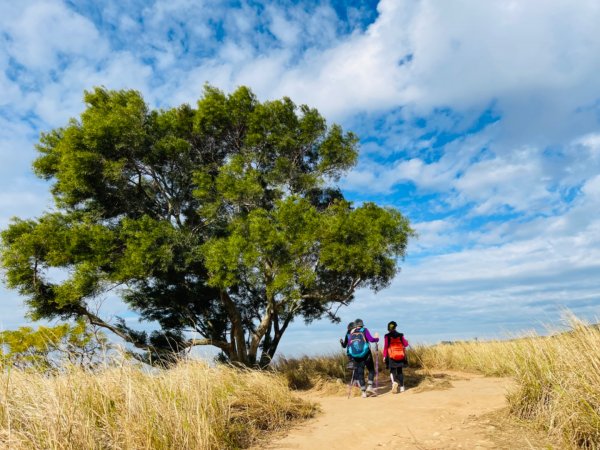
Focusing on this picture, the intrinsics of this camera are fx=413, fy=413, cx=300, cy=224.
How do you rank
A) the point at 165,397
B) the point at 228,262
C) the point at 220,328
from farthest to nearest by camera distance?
the point at 220,328 → the point at 228,262 → the point at 165,397

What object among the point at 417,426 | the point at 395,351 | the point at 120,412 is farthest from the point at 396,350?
the point at 120,412

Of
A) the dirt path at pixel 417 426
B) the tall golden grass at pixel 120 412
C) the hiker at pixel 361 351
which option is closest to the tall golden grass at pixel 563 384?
the dirt path at pixel 417 426

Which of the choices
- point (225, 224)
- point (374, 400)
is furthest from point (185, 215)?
point (374, 400)

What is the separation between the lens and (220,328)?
59.8 ft

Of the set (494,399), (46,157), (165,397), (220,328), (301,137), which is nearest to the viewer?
(165,397)

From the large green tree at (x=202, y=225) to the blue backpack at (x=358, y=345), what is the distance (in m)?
2.37

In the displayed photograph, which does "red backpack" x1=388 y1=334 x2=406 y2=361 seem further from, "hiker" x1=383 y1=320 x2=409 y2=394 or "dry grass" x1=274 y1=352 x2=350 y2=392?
"dry grass" x1=274 y1=352 x2=350 y2=392

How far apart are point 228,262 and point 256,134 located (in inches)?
220

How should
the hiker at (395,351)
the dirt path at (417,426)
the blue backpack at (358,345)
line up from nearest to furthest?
the dirt path at (417,426)
the blue backpack at (358,345)
the hiker at (395,351)

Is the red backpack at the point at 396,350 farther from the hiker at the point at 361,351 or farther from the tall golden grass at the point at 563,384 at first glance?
the tall golden grass at the point at 563,384

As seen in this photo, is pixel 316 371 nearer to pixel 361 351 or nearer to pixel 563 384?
pixel 361 351

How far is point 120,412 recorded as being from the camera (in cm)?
521

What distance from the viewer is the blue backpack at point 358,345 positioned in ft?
36.0

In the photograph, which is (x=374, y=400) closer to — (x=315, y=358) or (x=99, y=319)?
(x=315, y=358)
